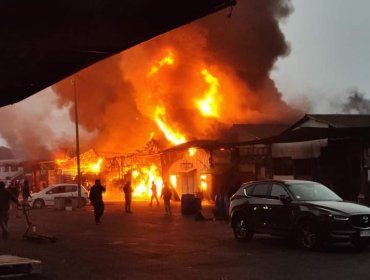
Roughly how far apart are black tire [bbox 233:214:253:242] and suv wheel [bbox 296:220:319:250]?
1.77m

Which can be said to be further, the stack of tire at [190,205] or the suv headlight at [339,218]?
the stack of tire at [190,205]

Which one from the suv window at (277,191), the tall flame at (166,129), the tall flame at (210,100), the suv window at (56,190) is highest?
the tall flame at (210,100)

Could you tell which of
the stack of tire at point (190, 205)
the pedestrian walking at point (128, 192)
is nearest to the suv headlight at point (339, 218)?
the stack of tire at point (190, 205)

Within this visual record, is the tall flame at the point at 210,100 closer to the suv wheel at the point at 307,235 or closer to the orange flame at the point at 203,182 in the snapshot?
the orange flame at the point at 203,182

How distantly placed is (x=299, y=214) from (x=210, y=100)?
3123 cm

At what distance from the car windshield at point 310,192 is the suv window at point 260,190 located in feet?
2.40

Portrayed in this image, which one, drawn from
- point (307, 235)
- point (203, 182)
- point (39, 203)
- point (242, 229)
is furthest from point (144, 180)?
point (307, 235)

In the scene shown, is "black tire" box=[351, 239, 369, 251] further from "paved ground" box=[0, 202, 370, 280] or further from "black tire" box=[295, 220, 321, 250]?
"black tire" box=[295, 220, 321, 250]

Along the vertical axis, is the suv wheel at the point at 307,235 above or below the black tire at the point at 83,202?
below

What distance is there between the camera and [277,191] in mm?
13953

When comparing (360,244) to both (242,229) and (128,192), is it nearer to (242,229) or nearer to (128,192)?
(242,229)

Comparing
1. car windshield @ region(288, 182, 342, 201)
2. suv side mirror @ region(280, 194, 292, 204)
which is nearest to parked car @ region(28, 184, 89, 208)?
car windshield @ region(288, 182, 342, 201)

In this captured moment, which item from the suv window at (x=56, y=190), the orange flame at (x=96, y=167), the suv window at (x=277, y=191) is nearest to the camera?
the suv window at (x=277, y=191)

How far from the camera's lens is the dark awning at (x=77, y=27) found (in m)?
5.15
